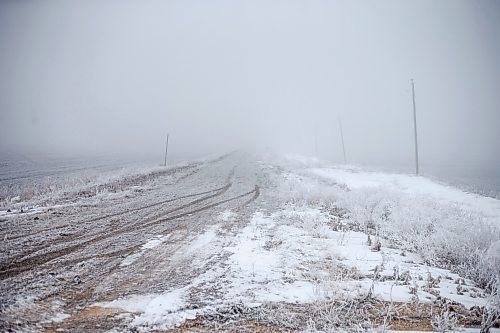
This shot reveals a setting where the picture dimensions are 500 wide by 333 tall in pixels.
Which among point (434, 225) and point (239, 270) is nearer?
point (239, 270)

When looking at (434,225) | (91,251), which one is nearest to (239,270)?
(91,251)

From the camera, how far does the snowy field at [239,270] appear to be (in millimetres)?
3916

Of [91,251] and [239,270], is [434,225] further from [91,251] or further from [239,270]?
[91,251]

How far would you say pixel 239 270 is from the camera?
18.8ft

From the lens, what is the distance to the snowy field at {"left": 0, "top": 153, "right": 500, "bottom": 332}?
12.8ft

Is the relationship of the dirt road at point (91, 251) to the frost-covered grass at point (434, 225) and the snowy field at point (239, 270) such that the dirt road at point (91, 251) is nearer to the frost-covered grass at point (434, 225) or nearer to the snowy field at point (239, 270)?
the snowy field at point (239, 270)

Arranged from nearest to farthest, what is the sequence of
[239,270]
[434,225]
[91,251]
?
[239,270] → [91,251] → [434,225]

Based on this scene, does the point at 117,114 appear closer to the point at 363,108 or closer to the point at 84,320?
the point at 363,108

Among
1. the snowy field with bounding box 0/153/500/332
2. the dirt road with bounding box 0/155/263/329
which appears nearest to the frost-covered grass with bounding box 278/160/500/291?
the snowy field with bounding box 0/153/500/332

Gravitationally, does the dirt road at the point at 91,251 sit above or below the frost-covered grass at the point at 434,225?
above

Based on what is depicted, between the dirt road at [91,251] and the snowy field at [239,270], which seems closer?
the snowy field at [239,270]

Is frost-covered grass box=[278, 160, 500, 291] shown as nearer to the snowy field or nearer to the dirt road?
the snowy field

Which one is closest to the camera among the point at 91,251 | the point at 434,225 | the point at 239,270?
the point at 239,270

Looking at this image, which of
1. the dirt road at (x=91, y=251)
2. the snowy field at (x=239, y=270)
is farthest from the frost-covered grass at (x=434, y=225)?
the dirt road at (x=91, y=251)
